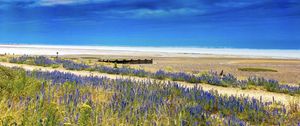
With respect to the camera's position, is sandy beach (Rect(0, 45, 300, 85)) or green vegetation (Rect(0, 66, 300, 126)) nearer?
green vegetation (Rect(0, 66, 300, 126))

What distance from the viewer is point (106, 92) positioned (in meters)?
8.74

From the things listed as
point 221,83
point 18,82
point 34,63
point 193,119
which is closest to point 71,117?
point 193,119

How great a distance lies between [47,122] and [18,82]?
4404 mm

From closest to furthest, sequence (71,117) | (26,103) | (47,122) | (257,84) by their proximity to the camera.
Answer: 1. (47,122)
2. (71,117)
3. (26,103)
4. (257,84)

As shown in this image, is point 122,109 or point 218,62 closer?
point 122,109

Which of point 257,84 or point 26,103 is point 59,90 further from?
point 257,84

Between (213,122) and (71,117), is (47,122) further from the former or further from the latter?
(213,122)

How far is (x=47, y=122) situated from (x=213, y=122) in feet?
8.13

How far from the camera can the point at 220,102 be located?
812cm

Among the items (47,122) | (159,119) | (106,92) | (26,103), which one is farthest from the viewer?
(106,92)

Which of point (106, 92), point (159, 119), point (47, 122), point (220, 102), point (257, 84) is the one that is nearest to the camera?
point (47, 122)

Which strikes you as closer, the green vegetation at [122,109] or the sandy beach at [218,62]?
the green vegetation at [122,109]

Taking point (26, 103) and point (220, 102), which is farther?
point (220, 102)

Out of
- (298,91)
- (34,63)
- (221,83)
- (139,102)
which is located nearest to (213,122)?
(139,102)
